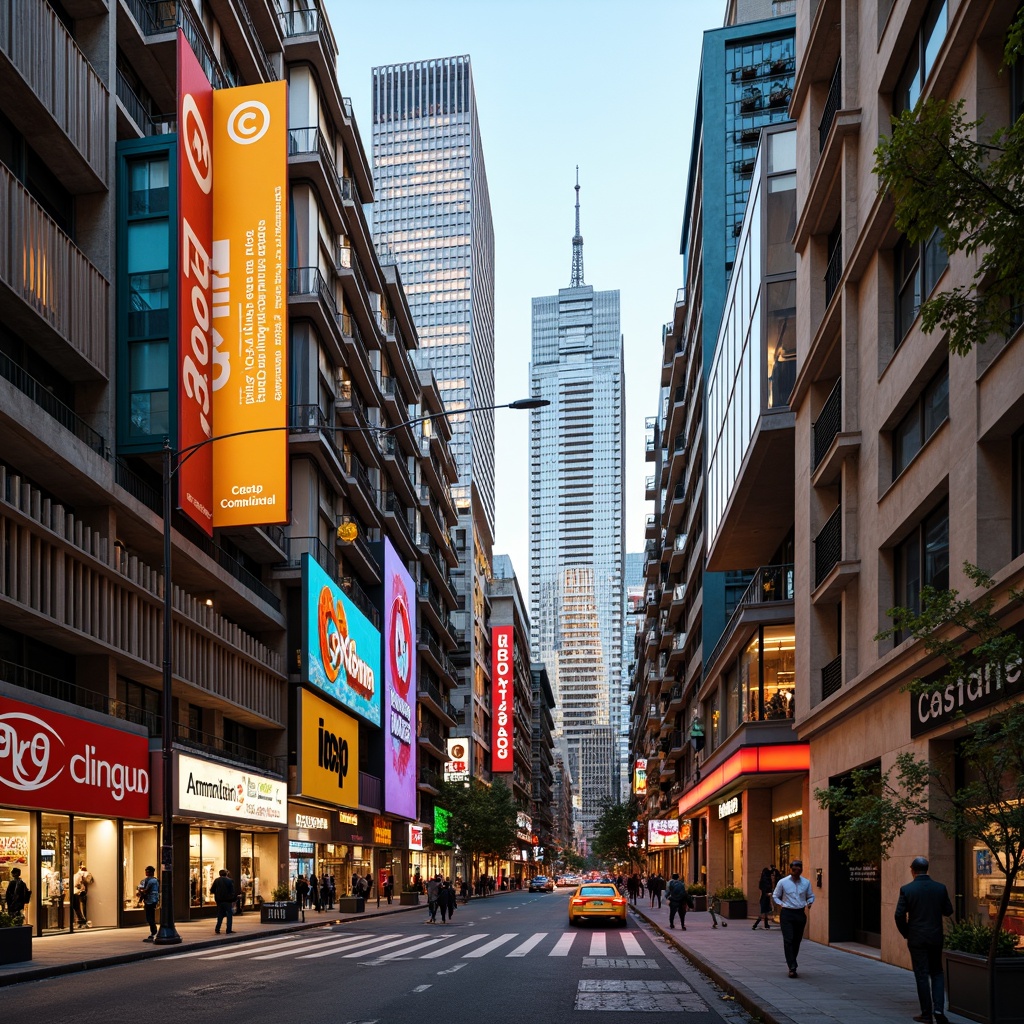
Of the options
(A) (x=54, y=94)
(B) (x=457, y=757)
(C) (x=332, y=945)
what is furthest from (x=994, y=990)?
(B) (x=457, y=757)

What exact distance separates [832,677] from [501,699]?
9326 cm

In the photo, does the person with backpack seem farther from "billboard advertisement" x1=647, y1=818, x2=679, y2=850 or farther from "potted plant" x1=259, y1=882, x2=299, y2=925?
"billboard advertisement" x1=647, y1=818, x2=679, y2=850

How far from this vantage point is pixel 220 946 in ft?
85.0

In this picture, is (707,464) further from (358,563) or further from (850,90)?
(850,90)

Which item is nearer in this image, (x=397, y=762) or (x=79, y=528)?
(x=79, y=528)

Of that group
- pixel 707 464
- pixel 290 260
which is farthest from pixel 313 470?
pixel 707 464

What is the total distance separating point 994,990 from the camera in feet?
38.4

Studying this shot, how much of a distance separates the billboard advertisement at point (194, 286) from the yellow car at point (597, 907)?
52.7ft

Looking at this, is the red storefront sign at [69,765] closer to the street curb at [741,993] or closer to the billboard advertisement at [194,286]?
the billboard advertisement at [194,286]

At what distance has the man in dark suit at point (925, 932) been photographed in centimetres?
1235

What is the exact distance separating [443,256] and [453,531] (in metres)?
88.8

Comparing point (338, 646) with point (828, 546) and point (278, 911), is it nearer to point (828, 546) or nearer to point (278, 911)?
point (278, 911)

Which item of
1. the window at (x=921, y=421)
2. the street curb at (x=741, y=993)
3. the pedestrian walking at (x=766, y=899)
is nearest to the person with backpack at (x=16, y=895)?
the street curb at (x=741, y=993)

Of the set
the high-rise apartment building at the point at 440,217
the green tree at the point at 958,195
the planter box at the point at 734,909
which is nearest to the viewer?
the green tree at the point at 958,195
